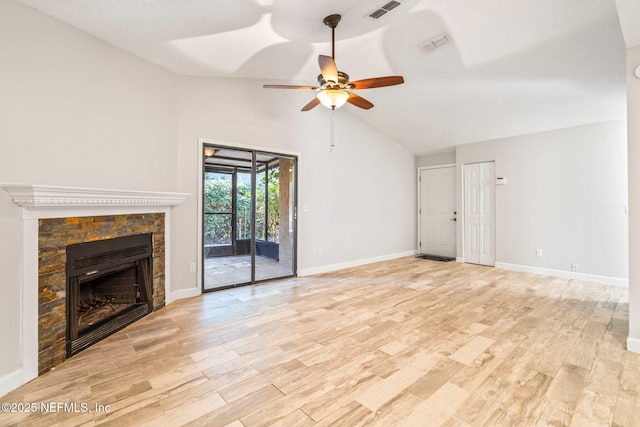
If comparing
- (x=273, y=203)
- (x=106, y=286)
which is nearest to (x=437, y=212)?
(x=273, y=203)

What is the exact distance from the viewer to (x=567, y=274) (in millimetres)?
4773

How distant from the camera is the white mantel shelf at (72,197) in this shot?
1.92 metres

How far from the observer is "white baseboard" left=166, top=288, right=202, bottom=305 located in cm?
358

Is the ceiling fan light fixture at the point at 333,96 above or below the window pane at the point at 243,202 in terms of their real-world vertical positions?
above

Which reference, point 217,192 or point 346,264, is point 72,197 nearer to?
point 217,192

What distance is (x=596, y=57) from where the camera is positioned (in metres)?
3.22

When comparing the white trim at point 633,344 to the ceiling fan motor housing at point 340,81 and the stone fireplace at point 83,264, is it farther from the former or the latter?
the stone fireplace at point 83,264

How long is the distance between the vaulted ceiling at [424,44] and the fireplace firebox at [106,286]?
6.45 feet

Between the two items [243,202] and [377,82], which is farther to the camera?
[243,202]

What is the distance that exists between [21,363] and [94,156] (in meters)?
1.73

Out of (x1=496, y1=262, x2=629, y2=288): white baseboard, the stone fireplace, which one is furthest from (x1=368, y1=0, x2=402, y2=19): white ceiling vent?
(x1=496, y1=262, x2=629, y2=288): white baseboard

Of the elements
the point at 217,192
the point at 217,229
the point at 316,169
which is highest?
the point at 316,169

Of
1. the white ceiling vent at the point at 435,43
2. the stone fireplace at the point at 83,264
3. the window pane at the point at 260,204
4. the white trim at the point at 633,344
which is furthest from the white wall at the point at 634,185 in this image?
the stone fireplace at the point at 83,264

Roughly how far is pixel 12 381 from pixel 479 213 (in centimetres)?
673
